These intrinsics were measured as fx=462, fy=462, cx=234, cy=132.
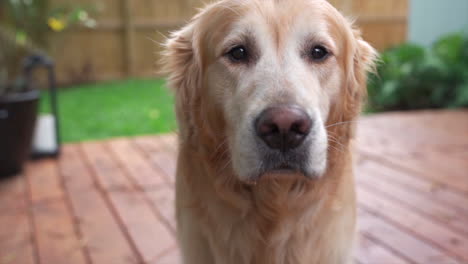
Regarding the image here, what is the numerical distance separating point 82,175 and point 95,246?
1.27 meters

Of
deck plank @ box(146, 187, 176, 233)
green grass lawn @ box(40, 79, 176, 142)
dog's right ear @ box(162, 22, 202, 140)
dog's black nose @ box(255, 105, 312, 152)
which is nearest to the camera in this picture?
dog's black nose @ box(255, 105, 312, 152)

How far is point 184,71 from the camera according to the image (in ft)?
6.70

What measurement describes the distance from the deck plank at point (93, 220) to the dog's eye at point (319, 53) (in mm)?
1554

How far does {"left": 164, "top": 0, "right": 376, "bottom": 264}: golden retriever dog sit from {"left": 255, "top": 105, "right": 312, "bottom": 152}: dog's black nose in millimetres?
22

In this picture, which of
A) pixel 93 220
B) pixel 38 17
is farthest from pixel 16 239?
pixel 38 17

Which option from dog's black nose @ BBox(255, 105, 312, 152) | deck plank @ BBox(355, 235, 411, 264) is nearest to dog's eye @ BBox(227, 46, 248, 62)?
dog's black nose @ BBox(255, 105, 312, 152)

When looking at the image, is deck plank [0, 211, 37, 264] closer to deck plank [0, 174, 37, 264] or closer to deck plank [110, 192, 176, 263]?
deck plank [0, 174, 37, 264]

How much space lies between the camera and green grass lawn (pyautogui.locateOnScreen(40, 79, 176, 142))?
591 centimetres

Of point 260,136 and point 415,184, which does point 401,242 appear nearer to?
point 415,184

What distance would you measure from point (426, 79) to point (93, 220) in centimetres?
536

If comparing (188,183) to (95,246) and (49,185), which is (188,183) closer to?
(95,246)

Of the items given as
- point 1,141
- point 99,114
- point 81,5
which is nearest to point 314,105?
point 1,141

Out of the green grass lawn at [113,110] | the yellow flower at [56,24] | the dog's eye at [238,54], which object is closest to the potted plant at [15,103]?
the green grass lawn at [113,110]

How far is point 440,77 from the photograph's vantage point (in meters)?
6.65
